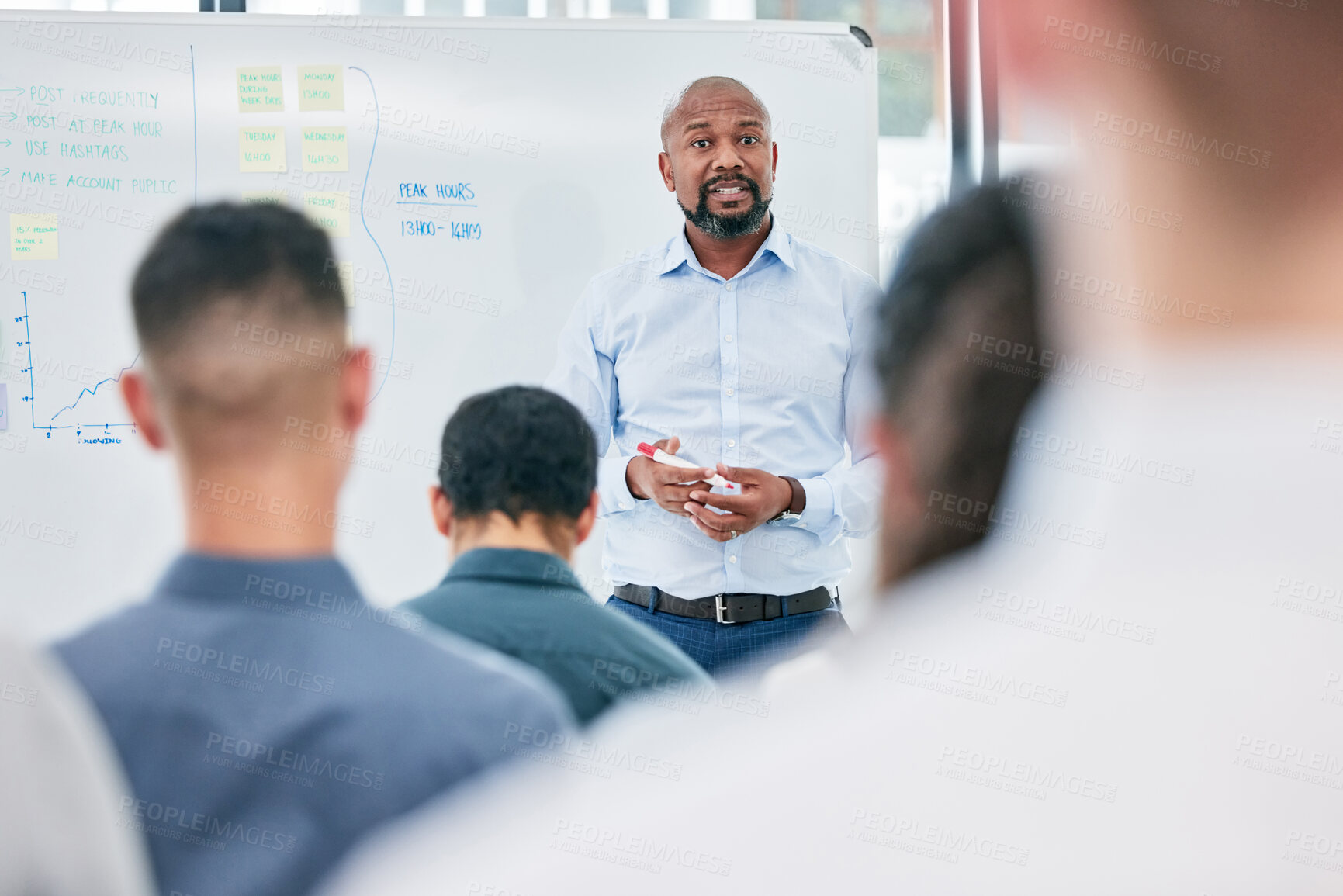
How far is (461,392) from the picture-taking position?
2418 millimetres

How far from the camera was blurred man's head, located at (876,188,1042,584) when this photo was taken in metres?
0.42

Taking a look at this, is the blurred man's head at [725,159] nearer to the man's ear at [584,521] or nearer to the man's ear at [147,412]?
the man's ear at [584,521]

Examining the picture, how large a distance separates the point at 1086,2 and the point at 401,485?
7.30 feet

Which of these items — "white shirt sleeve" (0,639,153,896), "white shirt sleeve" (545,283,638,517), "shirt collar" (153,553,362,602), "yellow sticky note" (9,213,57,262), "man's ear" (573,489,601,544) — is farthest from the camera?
"yellow sticky note" (9,213,57,262)

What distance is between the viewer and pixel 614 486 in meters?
2.08

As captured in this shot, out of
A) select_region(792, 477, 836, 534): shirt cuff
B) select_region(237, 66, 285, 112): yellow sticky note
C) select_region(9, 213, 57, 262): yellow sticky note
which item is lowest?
select_region(792, 477, 836, 534): shirt cuff

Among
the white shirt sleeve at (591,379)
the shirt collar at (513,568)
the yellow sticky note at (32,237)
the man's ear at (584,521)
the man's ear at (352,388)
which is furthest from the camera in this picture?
the yellow sticky note at (32,237)

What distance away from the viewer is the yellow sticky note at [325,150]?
2.36 metres

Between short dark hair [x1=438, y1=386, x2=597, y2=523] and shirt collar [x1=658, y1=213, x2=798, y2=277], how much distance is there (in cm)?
83

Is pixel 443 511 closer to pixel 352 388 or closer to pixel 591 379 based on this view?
pixel 352 388

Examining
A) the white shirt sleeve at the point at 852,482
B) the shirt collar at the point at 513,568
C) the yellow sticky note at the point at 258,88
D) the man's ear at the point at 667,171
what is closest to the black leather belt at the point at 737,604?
the white shirt sleeve at the point at 852,482

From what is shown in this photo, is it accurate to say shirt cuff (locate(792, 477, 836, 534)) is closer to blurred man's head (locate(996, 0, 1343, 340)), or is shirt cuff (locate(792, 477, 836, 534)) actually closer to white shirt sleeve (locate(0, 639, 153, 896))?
white shirt sleeve (locate(0, 639, 153, 896))

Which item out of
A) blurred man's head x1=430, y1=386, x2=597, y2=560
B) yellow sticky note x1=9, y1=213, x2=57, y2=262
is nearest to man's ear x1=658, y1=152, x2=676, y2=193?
blurred man's head x1=430, y1=386, x2=597, y2=560

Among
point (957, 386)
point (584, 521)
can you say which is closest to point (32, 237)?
point (584, 521)
